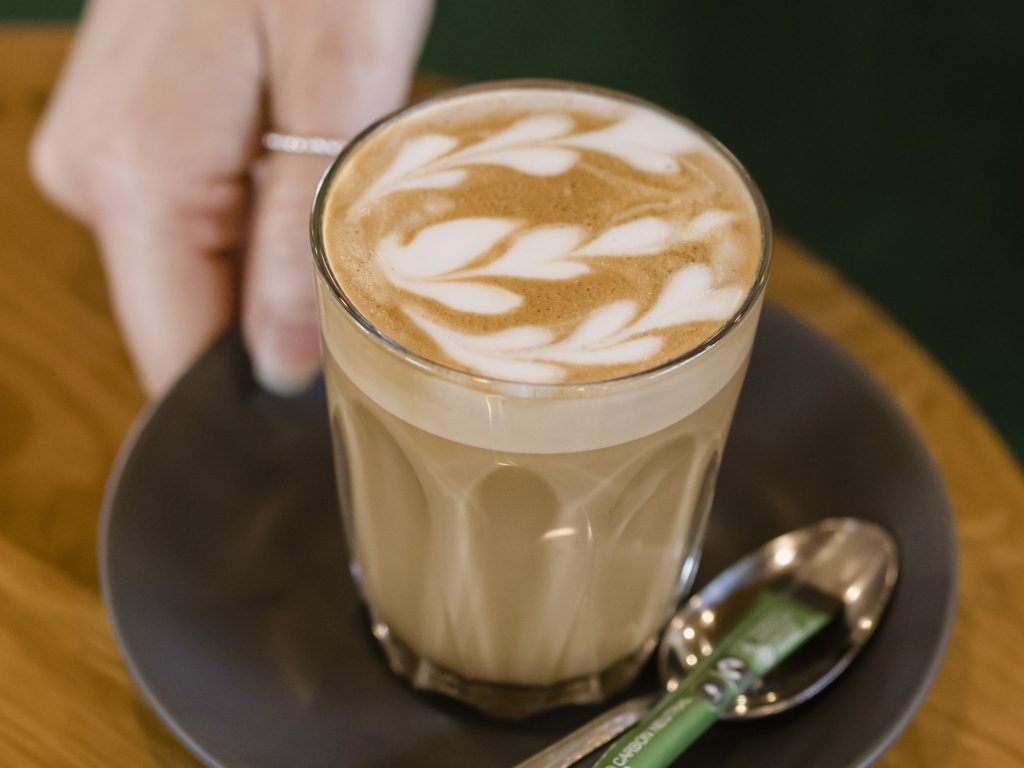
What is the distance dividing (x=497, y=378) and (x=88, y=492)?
458 millimetres

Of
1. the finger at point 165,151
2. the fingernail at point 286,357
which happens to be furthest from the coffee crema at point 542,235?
the finger at point 165,151

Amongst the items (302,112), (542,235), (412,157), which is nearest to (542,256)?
(542,235)

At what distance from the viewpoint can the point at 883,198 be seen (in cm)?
194

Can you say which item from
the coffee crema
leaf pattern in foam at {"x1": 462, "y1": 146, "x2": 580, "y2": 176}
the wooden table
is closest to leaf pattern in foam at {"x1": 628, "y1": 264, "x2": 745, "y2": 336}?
the coffee crema

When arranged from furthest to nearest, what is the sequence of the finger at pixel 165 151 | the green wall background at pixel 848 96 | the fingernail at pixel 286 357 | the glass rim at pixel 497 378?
the green wall background at pixel 848 96, the finger at pixel 165 151, the fingernail at pixel 286 357, the glass rim at pixel 497 378

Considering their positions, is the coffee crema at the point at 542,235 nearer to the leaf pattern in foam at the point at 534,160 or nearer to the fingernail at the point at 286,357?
the leaf pattern in foam at the point at 534,160

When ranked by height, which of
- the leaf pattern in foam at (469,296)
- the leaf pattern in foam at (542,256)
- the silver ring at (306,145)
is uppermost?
the leaf pattern in foam at (542,256)

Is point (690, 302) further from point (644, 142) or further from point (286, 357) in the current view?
point (286, 357)

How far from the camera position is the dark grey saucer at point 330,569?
692 mm

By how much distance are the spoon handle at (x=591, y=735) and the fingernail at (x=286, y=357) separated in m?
0.35

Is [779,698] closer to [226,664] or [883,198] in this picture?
[226,664]

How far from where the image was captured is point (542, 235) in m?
0.64

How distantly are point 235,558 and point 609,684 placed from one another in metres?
0.28

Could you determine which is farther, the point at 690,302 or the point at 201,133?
the point at 201,133
